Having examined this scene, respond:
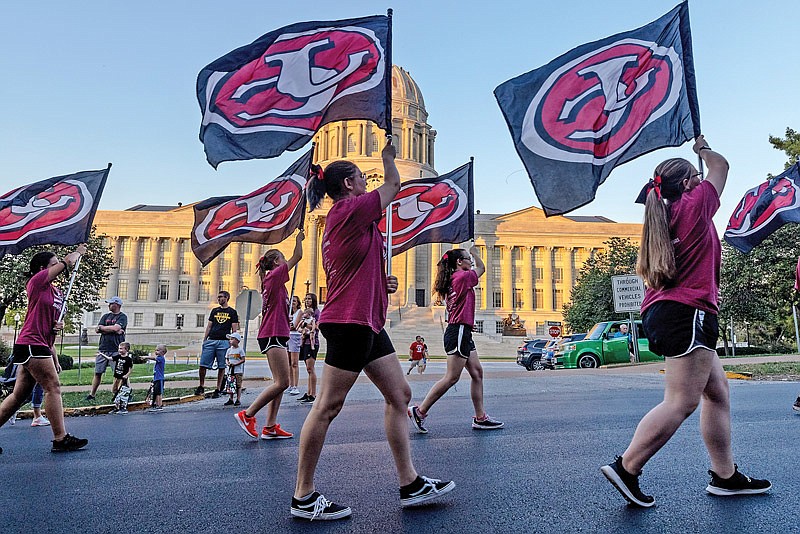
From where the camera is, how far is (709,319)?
131 inches

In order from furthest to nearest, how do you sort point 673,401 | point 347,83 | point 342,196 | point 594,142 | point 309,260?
point 309,260 < point 347,83 < point 594,142 < point 342,196 < point 673,401

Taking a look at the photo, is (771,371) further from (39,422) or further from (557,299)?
(557,299)

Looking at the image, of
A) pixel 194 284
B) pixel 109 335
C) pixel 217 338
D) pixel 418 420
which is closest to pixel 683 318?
pixel 418 420

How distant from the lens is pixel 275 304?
6590mm

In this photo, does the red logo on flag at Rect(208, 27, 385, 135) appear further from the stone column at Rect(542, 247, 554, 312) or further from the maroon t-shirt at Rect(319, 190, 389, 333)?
the stone column at Rect(542, 247, 554, 312)

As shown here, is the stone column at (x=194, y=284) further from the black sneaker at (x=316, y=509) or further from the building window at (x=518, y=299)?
the black sneaker at (x=316, y=509)

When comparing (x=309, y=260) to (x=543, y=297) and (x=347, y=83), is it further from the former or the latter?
(x=347, y=83)

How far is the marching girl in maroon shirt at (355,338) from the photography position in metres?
3.34

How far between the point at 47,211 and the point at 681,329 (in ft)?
26.1

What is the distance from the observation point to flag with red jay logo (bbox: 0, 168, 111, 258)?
25.9 feet

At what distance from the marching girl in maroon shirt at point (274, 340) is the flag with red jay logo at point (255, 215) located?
1663mm

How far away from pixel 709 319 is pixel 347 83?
390 cm

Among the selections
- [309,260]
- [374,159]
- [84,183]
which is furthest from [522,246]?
[84,183]

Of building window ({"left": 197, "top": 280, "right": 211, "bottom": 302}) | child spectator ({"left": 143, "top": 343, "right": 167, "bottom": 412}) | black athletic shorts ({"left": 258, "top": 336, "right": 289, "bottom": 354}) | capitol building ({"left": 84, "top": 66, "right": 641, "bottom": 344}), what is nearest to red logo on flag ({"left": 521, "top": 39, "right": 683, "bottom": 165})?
black athletic shorts ({"left": 258, "top": 336, "right": 289, "bottom": 354})
